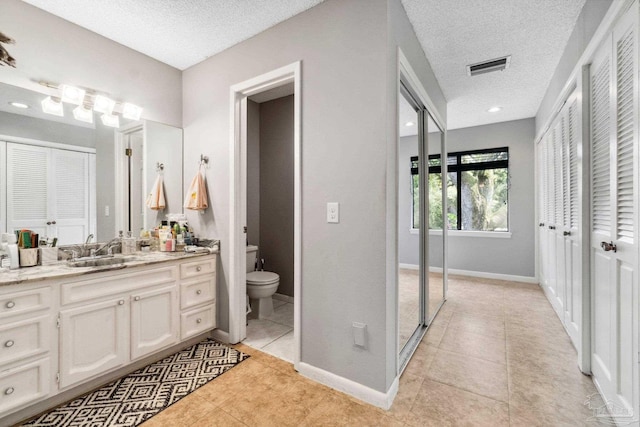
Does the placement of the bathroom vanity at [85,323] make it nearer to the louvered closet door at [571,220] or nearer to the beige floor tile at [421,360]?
the beige floor tile at [421,360]

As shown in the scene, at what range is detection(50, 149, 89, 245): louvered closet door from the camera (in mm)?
2039

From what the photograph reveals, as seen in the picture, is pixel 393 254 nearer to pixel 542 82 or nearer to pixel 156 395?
pixel 156 395

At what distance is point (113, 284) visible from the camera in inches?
71.4

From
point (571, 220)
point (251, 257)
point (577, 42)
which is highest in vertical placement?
point (577, 42)

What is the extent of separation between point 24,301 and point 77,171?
108 cm

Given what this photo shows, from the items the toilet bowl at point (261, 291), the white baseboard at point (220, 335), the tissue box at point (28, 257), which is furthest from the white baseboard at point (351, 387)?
the tissue box at point (28, 257)

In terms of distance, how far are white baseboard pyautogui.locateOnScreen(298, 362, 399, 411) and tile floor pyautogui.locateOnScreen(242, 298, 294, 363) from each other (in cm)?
26

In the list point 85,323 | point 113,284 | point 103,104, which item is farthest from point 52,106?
point 85,323

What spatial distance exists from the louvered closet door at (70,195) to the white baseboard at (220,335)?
1.29 meters

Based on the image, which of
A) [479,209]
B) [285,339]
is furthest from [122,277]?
[479,209]

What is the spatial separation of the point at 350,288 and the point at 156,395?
1.37m

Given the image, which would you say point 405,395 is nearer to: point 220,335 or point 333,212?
point 333,212

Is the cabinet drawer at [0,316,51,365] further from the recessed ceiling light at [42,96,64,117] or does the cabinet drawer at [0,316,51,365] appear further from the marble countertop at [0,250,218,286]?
the recessed ceiling light at [42,96,64,117]

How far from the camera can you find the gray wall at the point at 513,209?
4305 mm
